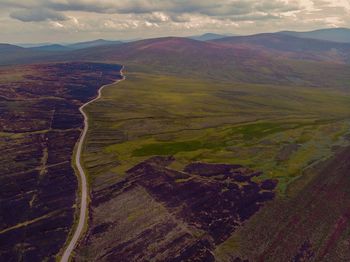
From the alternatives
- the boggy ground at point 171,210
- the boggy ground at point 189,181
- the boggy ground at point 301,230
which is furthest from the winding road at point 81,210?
the boggy ground at point 301,230

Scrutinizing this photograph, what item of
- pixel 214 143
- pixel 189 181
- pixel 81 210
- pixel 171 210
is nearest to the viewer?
pixel 171 210

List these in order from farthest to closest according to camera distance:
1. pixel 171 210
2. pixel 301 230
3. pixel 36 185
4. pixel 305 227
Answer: pixel 36 185 < pixel 171 210 < pixel 305 227 < pixel 301 230

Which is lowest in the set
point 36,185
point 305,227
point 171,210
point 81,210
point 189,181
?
point 189,181

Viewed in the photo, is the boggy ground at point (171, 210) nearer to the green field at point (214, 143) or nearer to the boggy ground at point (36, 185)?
the green field at point (214, 143)

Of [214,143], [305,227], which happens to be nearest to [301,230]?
[305,227]

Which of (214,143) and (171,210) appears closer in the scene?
(171,210)

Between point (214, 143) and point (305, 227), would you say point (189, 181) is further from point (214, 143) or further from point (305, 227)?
point (214, 143)

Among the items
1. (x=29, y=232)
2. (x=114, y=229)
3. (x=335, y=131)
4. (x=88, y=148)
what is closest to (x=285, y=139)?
(x=335, y=131)

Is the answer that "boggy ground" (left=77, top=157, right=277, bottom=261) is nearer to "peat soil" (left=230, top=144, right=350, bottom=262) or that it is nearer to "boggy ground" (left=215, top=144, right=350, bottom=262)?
"boggy ground" (left=215, top=144, right=350, bottom=262)

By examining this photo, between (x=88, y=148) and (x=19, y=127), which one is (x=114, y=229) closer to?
(x=88, y=148)
